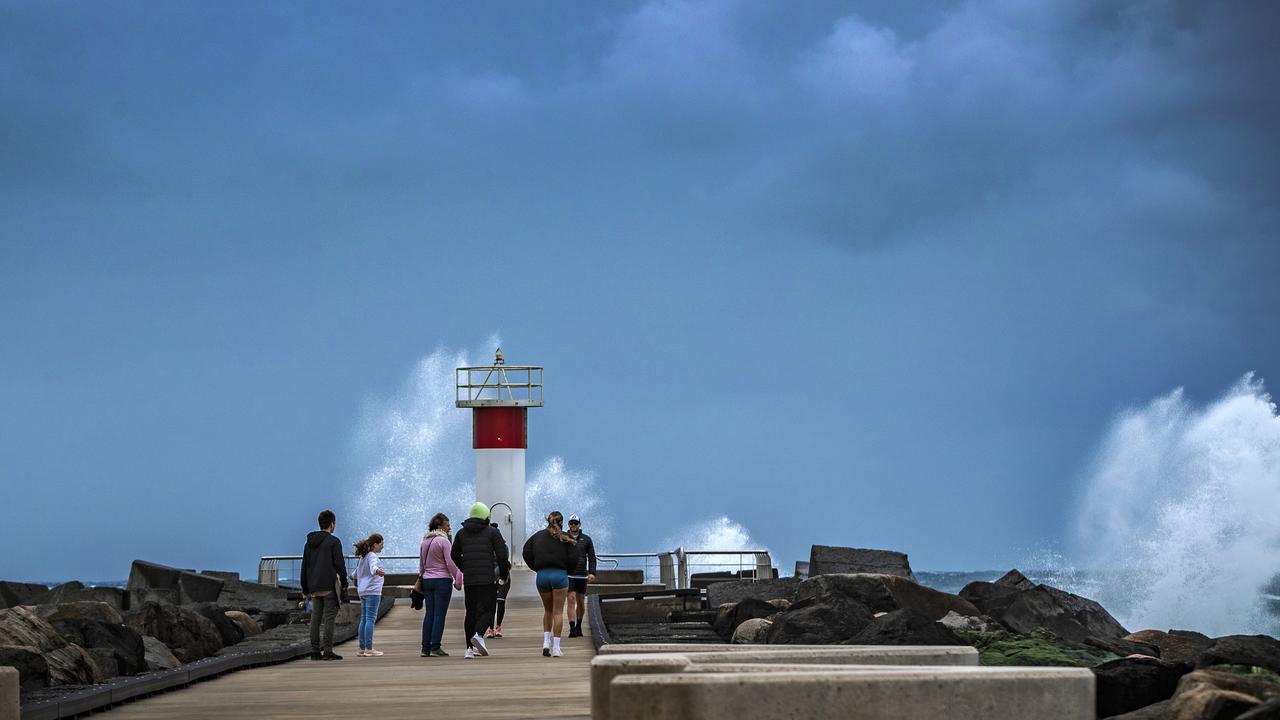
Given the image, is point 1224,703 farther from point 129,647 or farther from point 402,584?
point 402,584

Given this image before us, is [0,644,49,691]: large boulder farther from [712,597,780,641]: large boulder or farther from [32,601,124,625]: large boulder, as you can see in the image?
[712,597,780,641]: large boulder

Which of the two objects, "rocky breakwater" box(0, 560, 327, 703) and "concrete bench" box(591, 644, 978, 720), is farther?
"rocky breakwater" box(0, 560, 327, 703)

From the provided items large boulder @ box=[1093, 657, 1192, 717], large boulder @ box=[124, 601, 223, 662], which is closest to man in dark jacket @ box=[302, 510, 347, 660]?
large boulder @ box=[124, 601, 223, 662]

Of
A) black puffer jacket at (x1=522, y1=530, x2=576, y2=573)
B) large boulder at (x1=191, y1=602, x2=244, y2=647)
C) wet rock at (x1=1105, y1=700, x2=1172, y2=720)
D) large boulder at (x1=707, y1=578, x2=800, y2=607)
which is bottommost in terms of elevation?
wet rock at (x1=1105, y1=700, x2=1172, y2=720)

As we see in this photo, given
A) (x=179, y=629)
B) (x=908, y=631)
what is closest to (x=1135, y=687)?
(x=908, y=631)

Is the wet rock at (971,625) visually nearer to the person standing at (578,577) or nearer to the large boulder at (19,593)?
the person standing at (578,577)

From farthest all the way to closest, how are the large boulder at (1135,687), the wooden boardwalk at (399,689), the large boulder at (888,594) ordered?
the large boulder at (888,594)
the wooden boardwalk at (399,689)
the large boulder at (1135,687)

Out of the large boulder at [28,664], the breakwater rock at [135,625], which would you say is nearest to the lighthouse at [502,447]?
the breakwater rock at [135,625]

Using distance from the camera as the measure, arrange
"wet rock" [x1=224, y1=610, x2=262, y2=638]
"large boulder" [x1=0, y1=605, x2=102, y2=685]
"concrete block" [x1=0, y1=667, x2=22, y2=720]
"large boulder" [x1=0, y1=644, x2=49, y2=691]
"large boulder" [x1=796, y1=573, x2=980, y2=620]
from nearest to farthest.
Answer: "concrete block" [x1=0, y1=667, x2=22, y2=720], "large boulder" [x1=0, y1=644, x2=49, y2=691], "large boulder" [x1=0, y1=605, x2=102, y2=685], "large boulder" [x1=796, y1=573, x2=980, y2=620], "wet rock" [x1=224, y1=610, x2=262, y2=638]

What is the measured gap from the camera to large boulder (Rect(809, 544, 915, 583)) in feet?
94.1

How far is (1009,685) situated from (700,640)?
12.1 meters

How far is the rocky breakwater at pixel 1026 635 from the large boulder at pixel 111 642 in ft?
22.9

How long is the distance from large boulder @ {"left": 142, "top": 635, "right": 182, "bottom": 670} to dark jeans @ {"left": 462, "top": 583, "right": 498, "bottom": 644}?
3398 millimetres

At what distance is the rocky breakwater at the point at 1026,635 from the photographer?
29.9 feet
